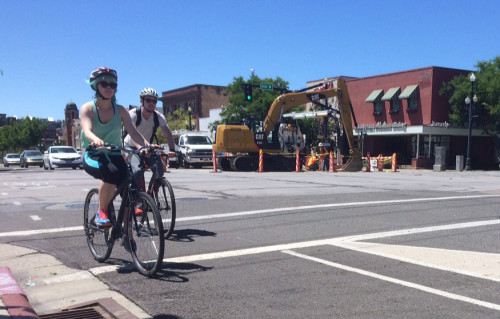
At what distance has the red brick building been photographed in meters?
33.6

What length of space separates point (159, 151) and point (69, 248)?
6.20 feet

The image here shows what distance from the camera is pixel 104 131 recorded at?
16.6 ft

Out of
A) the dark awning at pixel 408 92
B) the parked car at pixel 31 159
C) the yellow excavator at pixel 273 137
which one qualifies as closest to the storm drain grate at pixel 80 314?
the yellow excavator at pixel 273 137

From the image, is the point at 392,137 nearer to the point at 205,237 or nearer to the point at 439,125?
the point at 439,125

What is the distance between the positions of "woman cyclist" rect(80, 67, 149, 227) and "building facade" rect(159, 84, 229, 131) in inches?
2277

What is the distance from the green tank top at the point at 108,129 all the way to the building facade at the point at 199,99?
57.8 meters

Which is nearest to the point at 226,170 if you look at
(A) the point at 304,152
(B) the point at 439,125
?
(A) the point at 304,152

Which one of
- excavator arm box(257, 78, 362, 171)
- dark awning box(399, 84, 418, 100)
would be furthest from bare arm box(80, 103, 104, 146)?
dark awning box(399, 84, 418, 100)

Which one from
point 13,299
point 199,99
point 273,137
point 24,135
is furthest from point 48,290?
point 24,135

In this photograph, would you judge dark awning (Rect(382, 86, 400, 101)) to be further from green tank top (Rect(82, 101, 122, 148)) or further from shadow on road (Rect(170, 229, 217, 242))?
green tank top (Rect(82, 101, 122, 148))

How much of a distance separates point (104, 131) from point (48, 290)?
168cm

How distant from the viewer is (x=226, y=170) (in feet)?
87.2

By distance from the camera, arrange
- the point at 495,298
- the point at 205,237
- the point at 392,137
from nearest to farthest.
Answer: the point at 495,298 < the point at 205,237 < the point at 392,137

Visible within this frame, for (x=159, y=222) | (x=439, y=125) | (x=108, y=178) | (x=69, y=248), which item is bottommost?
(x=69, y=248)
